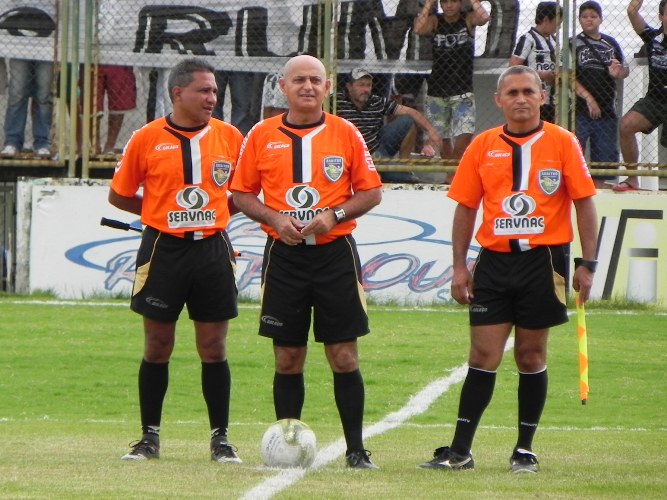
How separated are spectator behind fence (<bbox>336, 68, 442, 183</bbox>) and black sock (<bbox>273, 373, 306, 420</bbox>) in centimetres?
957

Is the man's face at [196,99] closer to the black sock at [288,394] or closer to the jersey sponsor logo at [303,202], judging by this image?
the jersey sponsor logo at [303,202]

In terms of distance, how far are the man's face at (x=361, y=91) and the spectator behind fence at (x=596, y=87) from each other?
251 cm

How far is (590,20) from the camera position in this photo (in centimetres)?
1747

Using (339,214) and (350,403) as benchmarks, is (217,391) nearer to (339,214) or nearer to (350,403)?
(350,403)

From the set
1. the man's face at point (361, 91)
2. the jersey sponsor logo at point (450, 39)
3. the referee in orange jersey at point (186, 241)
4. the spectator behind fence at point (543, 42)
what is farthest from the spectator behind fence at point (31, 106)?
the referee in orange jersey at point (186, 241)

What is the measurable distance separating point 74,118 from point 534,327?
436 inches

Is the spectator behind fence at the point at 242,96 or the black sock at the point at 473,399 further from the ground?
the spectator behind fence at the point at 242,96

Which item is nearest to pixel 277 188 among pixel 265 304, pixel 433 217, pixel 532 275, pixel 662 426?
pixel 265 304

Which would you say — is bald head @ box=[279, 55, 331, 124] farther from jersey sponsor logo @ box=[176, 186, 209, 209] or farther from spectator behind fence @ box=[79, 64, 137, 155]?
spectator behind fence @ box=[79, 64, 137, 155]

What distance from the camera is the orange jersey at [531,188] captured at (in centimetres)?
785

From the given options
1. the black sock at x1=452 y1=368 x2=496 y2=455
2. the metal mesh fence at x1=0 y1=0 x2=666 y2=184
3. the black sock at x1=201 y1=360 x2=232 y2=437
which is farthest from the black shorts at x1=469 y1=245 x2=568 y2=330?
the metal mesh fence at x1=0 y1=0 x2=666 y2=184

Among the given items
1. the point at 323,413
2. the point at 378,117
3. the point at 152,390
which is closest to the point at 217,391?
the point at 152,390

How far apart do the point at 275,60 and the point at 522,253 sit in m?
10.4

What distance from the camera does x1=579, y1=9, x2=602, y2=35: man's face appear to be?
17406 mm
